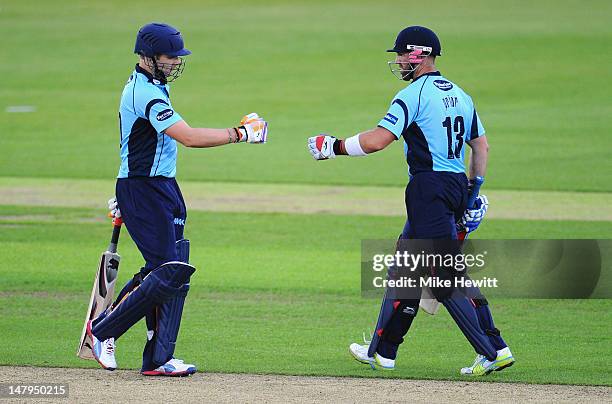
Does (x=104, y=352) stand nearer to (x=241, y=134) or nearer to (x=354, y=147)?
(x=241, y=134)

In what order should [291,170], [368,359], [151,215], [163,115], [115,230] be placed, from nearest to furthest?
[163,115] < [151,215] < [115,230] < [368,359] < [291,170]

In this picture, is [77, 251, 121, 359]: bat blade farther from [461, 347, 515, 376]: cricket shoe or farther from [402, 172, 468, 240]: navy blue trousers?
[461, 347, 515, 376]: cricket shoe

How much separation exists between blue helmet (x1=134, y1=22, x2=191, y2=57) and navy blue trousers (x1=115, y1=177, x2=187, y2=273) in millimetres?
795

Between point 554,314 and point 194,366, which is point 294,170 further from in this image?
point 194,366

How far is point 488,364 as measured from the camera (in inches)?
309

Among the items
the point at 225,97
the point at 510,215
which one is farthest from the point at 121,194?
the point at 225,97

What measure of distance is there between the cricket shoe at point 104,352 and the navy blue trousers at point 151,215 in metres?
0.58

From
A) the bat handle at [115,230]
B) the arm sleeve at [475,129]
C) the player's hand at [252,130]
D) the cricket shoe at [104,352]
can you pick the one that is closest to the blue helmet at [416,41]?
the arm sleeve at [475,129]

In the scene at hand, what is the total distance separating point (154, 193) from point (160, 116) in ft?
1.66

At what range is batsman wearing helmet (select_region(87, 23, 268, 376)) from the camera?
763cm

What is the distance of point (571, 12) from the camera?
4372cm

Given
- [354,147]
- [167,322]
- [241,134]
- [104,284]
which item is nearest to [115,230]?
[104,284]

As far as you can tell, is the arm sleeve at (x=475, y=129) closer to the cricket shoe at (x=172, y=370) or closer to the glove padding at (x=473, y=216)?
the glove padding at (x=473, y=216)

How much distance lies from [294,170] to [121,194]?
40.7 feet
